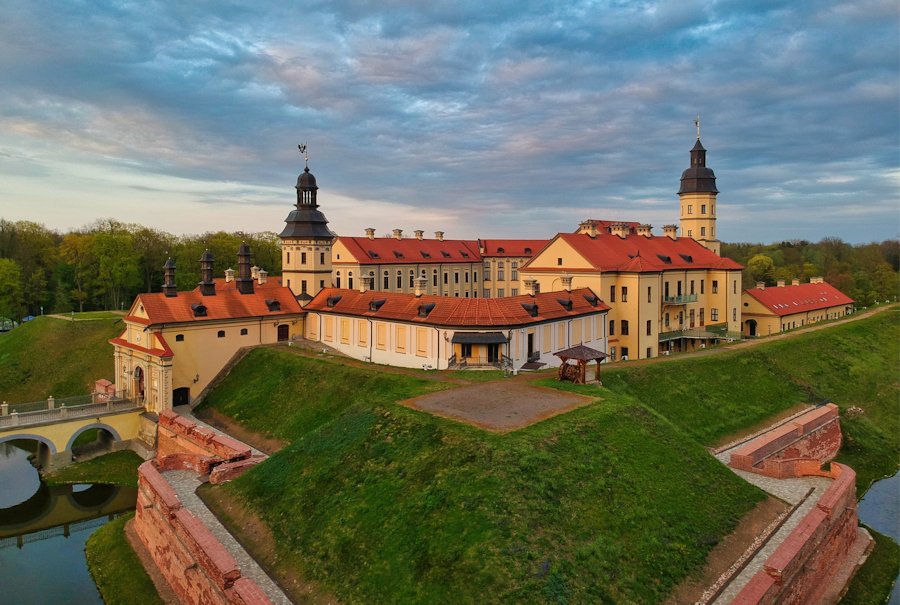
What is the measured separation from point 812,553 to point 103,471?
2997cm

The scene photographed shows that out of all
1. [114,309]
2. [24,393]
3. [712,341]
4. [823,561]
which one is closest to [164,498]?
[823,561]

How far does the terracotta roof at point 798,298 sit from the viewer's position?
2063 inches

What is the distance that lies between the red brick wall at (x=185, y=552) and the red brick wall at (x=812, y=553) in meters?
11.8

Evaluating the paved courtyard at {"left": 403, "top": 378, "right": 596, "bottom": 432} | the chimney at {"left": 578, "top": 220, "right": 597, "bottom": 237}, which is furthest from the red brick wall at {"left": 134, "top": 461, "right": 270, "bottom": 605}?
the chimney at {"left": 578, "top": 220, "right": 597, "bottom": 237}

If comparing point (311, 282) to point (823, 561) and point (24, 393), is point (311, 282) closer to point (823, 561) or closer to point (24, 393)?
point (24, 393)

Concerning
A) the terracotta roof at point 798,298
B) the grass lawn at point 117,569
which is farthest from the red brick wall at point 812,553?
the terracotta roof at point 798,298

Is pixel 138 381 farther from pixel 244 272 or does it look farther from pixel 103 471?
pixel 244 272

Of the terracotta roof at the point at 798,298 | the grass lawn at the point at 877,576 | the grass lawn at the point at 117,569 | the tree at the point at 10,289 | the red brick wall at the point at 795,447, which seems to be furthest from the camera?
the tree at the point at 10,289

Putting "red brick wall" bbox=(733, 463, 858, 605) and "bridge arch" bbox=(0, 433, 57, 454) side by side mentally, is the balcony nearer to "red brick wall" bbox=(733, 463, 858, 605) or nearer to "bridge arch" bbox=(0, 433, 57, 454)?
"red brick wall" bbox=(733, 463, 858, 605)

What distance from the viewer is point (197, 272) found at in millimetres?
67188

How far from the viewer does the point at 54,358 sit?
45.5 metres

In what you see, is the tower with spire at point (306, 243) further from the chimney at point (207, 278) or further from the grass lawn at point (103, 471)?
the grass lawn at point (103, 471)

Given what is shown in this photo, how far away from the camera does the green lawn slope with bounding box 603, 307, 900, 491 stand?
29078 mm

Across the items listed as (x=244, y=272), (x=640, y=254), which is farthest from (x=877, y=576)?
(x=244, y=272)
